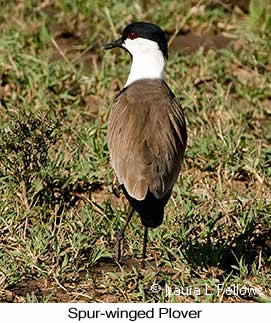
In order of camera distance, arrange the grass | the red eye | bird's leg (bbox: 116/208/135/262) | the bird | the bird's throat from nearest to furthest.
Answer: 1. the bird
2. the grass
3. bird's leg (bbox: 116/208/135/262)
4. the bird's throat
5. the red eye

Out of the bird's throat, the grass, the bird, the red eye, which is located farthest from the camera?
the red eye

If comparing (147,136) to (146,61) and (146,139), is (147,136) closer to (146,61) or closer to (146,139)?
(146,139)

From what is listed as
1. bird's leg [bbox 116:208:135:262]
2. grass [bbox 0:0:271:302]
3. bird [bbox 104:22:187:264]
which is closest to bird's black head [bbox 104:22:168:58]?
bird [bbox 104:22:187:264]

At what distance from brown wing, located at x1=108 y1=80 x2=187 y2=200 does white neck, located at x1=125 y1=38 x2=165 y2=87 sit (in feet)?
0.71

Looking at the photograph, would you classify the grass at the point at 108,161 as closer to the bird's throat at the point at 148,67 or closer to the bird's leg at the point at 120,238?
the bird's leg at the point at 120,238

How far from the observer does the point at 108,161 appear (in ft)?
21.2

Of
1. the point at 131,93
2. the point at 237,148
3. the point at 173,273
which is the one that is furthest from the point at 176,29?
the point at 173,273

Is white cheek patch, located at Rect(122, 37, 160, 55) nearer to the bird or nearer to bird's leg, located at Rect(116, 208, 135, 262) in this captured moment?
the bird

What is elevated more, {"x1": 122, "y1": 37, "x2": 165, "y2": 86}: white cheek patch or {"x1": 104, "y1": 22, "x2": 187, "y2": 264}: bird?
{"x1": 122, "y1": 37, "x2": 165, "y2": 86}: white cheek patch

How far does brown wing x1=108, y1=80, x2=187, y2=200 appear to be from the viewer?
4.98m

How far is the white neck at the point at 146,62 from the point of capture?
5.85m

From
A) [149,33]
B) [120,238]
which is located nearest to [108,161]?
[149,33]

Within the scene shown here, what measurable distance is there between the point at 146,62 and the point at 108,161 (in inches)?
33.1

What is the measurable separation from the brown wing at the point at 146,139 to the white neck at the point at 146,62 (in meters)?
0.22
